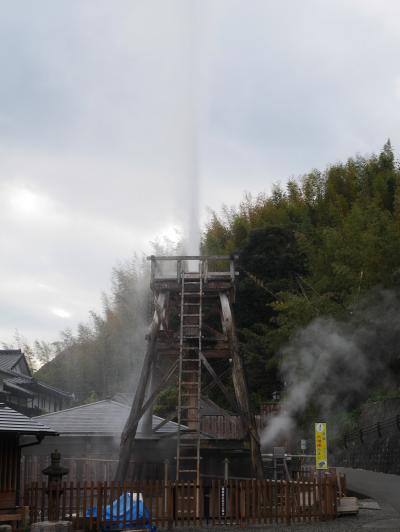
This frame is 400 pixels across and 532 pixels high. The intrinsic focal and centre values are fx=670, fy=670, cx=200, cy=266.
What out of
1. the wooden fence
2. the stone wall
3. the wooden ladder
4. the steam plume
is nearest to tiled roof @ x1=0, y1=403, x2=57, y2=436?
the wooden fence

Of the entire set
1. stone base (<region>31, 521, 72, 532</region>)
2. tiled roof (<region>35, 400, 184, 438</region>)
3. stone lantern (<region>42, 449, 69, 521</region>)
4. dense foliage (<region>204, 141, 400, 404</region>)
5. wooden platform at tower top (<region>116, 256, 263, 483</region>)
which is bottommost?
stone base (<region>31, 521, 72, 532</region>)

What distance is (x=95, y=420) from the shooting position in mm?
23953

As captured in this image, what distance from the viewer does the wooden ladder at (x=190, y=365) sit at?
60.1 ft

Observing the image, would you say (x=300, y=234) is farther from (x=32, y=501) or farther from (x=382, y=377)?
(x=32, y=501)

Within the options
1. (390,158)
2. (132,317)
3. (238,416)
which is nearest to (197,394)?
(238,416)

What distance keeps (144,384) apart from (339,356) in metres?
13.4

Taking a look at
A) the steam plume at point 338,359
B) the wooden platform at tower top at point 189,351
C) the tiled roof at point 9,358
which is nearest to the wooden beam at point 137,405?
the wooden platform at tower top at point 189,351

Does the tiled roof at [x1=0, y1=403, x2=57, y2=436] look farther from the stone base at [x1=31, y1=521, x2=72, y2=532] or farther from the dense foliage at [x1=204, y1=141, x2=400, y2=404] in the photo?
the dense foliage at [x1=204, y1=141, x2=400, y2=404]

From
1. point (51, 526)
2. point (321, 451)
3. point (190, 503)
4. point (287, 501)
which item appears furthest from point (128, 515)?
point (321, 451)

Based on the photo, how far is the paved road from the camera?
19.1m

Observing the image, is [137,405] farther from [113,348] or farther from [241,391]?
A: [113,348]

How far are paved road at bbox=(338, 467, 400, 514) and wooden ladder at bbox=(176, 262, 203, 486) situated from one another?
5.52 m

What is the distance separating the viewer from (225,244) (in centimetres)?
4791

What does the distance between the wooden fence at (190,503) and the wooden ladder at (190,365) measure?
3.08 metres
